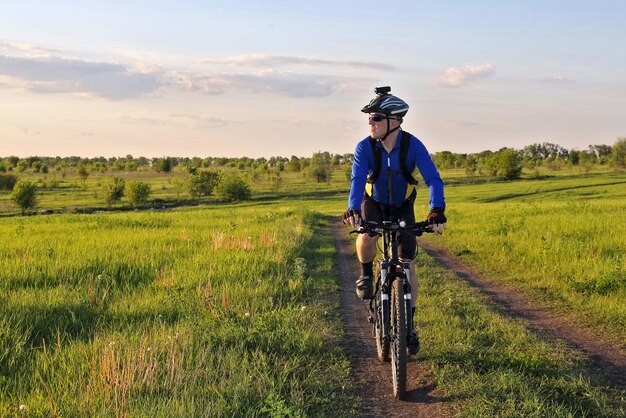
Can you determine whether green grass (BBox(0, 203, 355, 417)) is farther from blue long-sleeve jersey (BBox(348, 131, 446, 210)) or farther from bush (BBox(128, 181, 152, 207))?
bush (BBox(128, 181, 152, 207))

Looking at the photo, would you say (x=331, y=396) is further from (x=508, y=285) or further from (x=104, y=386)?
(x=508, y=285)

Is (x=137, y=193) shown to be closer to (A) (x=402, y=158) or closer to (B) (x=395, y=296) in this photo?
(A) (x=402, y=158)

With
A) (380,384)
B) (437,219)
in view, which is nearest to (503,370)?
(380,384)

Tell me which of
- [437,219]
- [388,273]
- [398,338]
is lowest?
[398,338]

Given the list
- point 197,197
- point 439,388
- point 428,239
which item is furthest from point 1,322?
point 197,197

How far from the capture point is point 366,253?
4992 millimetres

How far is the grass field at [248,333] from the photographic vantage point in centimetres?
388

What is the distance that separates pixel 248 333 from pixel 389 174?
8.06 feet

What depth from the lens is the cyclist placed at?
450 cm

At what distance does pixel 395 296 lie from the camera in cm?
432

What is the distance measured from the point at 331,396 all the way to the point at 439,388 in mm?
1037

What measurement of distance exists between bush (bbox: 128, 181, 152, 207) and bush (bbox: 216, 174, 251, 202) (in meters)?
9.25

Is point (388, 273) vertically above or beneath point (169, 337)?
above

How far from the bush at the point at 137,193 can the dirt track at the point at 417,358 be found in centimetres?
5109
